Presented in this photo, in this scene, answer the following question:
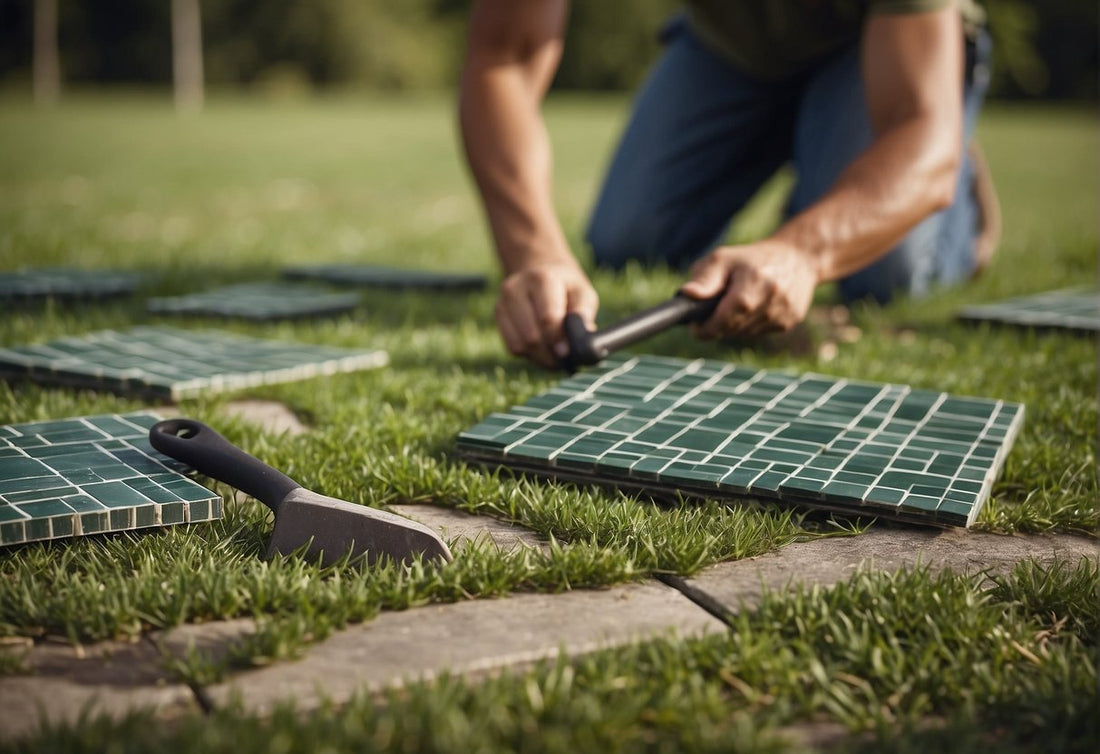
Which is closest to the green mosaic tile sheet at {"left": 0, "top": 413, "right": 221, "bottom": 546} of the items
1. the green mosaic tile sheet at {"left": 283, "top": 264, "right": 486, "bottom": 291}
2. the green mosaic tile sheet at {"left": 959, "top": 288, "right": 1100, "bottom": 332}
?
the green mosaic tile sheet at {"left": 283, "top": 264, "right": 486, "bottom": 291}

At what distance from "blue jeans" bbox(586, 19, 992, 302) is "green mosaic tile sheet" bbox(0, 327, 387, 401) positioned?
1972 millimetres

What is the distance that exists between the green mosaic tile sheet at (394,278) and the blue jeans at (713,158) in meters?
0.76

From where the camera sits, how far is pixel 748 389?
255 cm

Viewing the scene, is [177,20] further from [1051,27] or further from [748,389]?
[748,389]

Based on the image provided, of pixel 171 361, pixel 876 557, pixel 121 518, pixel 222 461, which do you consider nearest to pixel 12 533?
pixel 121 518

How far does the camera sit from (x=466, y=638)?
139 cm

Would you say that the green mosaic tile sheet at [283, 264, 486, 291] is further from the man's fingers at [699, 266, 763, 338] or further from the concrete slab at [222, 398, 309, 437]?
the man's fingers at [699, 266, 763, 338]

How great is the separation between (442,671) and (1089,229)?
632 centimetres

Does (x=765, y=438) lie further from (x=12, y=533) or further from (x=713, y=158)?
(x=713, y=158)

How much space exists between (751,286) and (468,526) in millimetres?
1080

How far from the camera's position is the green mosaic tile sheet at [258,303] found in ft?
11.4

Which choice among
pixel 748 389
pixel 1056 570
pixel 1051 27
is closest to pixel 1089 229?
pixel 748 389

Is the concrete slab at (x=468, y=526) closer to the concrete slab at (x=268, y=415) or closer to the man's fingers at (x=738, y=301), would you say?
the concrete slab at (x=268, y=415)

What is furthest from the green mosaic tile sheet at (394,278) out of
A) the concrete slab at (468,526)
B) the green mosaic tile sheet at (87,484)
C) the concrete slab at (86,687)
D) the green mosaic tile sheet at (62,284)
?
the concrete slab at (86,687)
